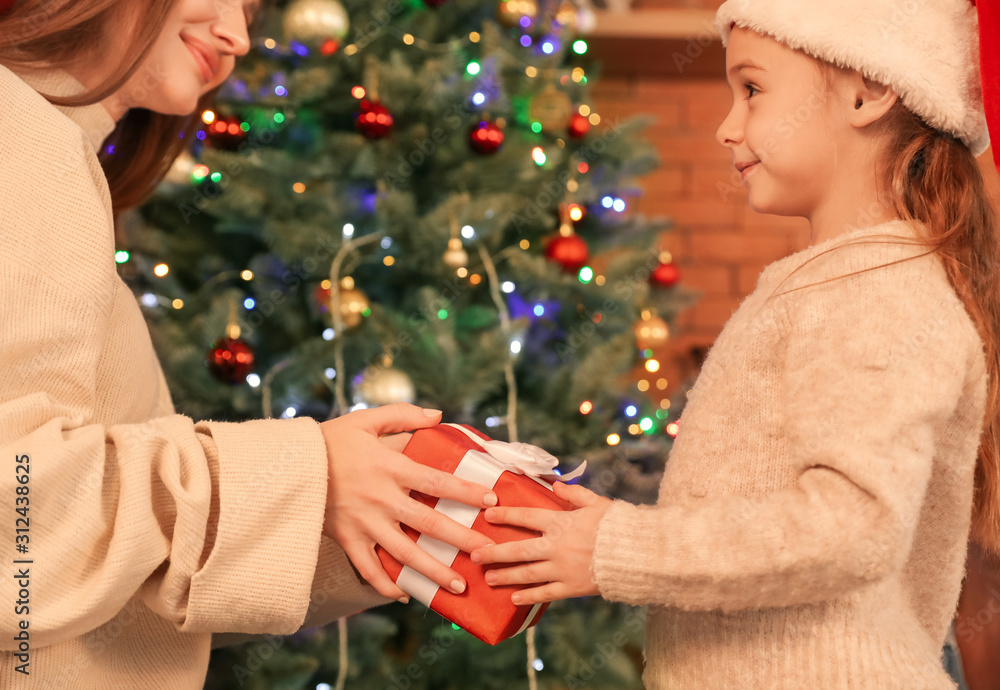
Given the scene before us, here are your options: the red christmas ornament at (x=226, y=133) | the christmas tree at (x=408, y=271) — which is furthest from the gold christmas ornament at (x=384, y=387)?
the red christmas ornament at (x=226, y=133)

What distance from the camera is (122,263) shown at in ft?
5.45

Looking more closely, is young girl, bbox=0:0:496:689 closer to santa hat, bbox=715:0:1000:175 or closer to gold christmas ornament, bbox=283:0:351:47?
santa hat, bbox=715:0:1000:175

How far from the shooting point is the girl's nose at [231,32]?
110 centimetres

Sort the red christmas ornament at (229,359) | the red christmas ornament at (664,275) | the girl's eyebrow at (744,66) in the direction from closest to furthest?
1. the girl's eyebrow at (744,66)
2. the red christmas ornament at (229,359)
3. the red christmas ornament at (664,275)

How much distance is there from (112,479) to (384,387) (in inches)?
33.7

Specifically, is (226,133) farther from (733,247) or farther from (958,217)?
(733,247)

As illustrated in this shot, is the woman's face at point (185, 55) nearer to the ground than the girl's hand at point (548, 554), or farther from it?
farther from it

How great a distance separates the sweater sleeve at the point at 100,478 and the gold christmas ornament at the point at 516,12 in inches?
52.2

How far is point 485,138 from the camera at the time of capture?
67.2 inches

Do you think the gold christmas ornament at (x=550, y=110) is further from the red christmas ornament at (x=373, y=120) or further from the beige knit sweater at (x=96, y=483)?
the beige knit sweater at (x=96, y=483)

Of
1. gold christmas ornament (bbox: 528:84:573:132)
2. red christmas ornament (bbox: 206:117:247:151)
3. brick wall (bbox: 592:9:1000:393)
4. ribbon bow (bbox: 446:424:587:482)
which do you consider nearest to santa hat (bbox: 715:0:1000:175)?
ribbon bow (bbox: 446:424:587:482)

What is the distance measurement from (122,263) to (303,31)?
639 mm

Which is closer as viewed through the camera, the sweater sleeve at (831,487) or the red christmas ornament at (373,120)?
the sweater sleeve at (831,487)

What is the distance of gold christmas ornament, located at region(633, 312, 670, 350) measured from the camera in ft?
6.36
